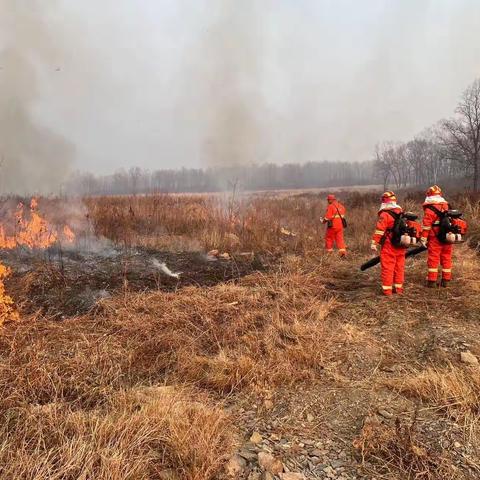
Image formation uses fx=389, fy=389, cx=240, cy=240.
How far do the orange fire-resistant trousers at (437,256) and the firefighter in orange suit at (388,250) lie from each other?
1.98ft

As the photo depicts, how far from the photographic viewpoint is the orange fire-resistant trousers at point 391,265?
644 centimetres

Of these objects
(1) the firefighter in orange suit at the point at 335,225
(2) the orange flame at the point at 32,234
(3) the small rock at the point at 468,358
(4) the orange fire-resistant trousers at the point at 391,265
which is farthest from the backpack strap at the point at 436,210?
(2) the orange flame at the point at 32,234

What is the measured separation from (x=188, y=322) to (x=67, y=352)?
5.17 feet

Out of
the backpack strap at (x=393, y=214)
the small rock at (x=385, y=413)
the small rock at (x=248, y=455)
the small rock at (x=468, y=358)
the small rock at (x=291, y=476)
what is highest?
the backpack strap at (x=393, y=214)

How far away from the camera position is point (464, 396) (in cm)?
357

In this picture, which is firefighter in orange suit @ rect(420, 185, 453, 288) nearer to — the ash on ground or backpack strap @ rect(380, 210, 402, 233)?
backpack strap @ rect(380, 210, 402, 233)

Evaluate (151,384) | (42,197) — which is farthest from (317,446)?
(42,197)

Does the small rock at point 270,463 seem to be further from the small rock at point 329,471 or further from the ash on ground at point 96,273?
the ash on ground at point 96,273

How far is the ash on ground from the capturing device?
6512mm

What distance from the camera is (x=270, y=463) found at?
2.89 meters

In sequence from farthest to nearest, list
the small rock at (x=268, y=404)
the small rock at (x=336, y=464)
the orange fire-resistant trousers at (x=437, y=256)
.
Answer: the orange fire-resistant trousers at (x=437, y=256) → the small rock at (x=268, y=404) → the small rock at (x=336, y=464)

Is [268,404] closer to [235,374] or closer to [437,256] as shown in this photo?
[235,374]

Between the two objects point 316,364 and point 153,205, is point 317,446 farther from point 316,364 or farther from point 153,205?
point 153,205

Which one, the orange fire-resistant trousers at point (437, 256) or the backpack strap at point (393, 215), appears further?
the orange fire-resistant trousers at point (437, 256)
